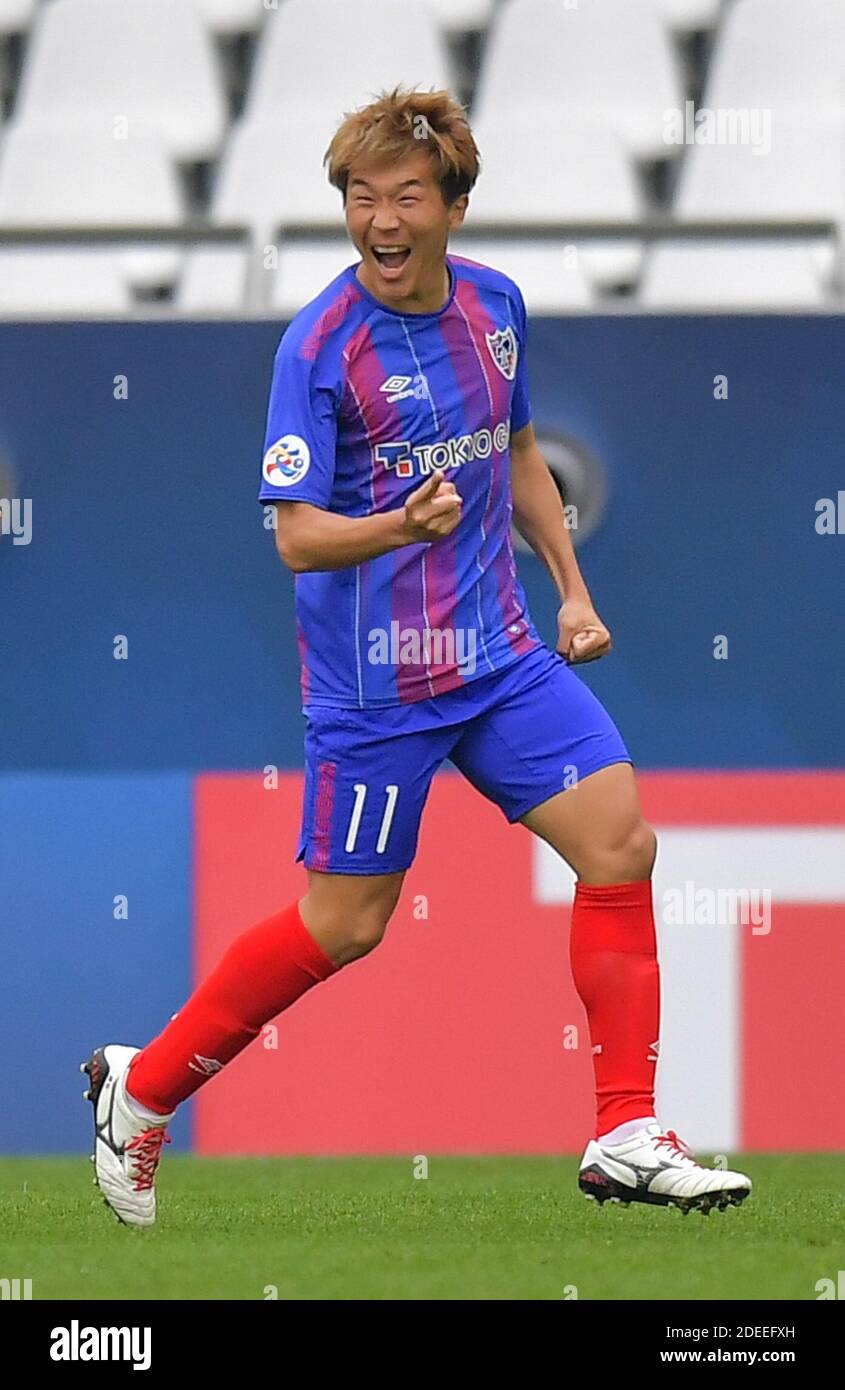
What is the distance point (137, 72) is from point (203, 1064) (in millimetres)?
4139

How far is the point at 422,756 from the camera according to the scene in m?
3.20

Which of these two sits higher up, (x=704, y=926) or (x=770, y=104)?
(x=770, y=104)

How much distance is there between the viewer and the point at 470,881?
15.5 feet

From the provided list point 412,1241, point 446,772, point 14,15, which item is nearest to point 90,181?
point 14,15

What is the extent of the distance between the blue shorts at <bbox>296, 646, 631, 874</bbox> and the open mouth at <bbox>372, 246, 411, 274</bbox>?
59 centimetres

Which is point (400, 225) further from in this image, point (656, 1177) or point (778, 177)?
point (778, 177)

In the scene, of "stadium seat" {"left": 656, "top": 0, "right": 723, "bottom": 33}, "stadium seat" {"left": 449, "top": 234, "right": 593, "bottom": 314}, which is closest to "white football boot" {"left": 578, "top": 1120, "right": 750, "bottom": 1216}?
"stadium seat" {"left": 449, "top": 234, "right": 593, "bottom": 314}

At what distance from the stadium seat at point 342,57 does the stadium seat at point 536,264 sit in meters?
1.19

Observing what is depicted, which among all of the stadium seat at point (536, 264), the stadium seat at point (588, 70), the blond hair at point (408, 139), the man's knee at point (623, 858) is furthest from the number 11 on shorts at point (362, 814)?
the stadium seat at point (588, 70)

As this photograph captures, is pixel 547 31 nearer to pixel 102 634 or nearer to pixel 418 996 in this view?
pixel 102 634

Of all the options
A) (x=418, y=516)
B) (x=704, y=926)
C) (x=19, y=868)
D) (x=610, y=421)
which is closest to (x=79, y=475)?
(x=19, y=868)

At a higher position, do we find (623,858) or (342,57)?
(342,57)

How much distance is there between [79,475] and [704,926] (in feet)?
5.50

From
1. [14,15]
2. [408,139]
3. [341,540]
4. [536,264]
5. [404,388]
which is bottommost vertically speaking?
[341,540]
